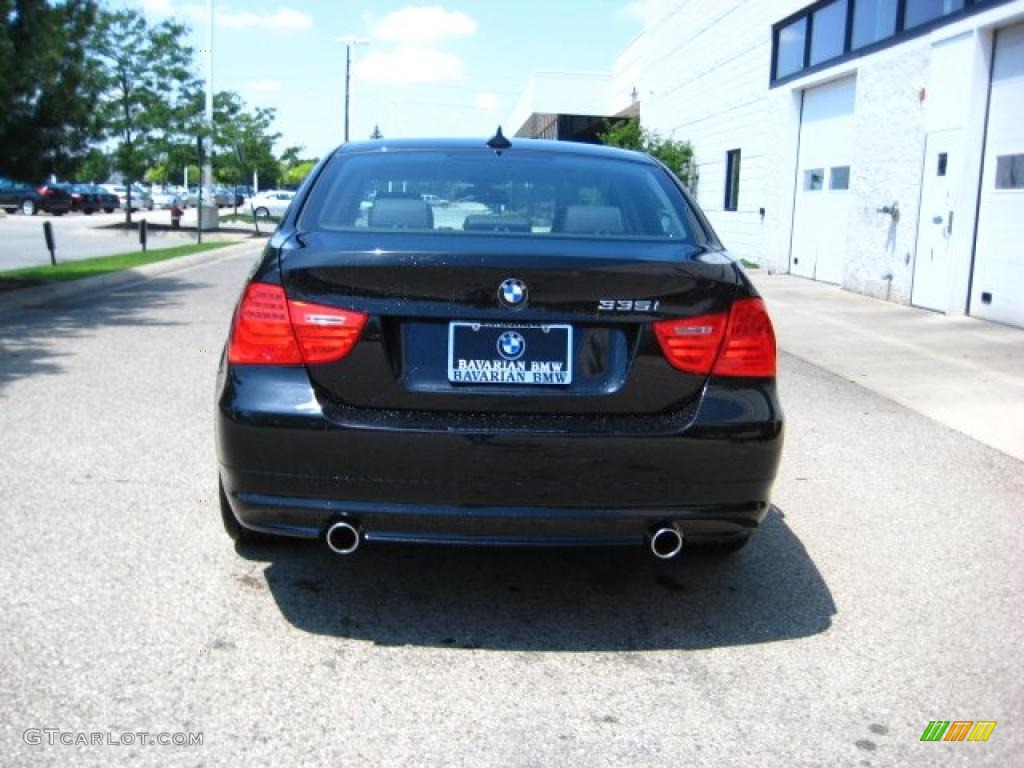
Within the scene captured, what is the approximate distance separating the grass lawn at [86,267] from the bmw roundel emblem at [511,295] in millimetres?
13199

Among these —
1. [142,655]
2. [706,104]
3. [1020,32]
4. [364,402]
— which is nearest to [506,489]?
[364,402]

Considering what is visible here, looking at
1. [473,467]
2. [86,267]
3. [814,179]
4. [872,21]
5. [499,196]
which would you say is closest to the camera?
[473,467]

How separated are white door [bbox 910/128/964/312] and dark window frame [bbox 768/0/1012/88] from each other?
1.43m

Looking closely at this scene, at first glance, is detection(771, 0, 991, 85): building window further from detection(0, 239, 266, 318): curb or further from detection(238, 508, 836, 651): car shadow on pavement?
detection(0, 239, 266, 318): curb

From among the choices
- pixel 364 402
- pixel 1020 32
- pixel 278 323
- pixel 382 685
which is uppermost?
pixel 1020 32

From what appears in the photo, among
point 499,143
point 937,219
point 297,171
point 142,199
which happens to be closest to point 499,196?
point 499,143

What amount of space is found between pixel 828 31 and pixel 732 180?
261 inches

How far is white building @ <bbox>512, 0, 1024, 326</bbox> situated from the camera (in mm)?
12773

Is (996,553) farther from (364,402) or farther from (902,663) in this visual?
(364,402)

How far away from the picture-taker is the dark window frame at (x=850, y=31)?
13289 mm

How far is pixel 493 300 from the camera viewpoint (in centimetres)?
340

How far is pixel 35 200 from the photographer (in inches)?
1880

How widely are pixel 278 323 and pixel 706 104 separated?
24.8 metres

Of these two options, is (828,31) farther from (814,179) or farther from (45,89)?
(45,89)
